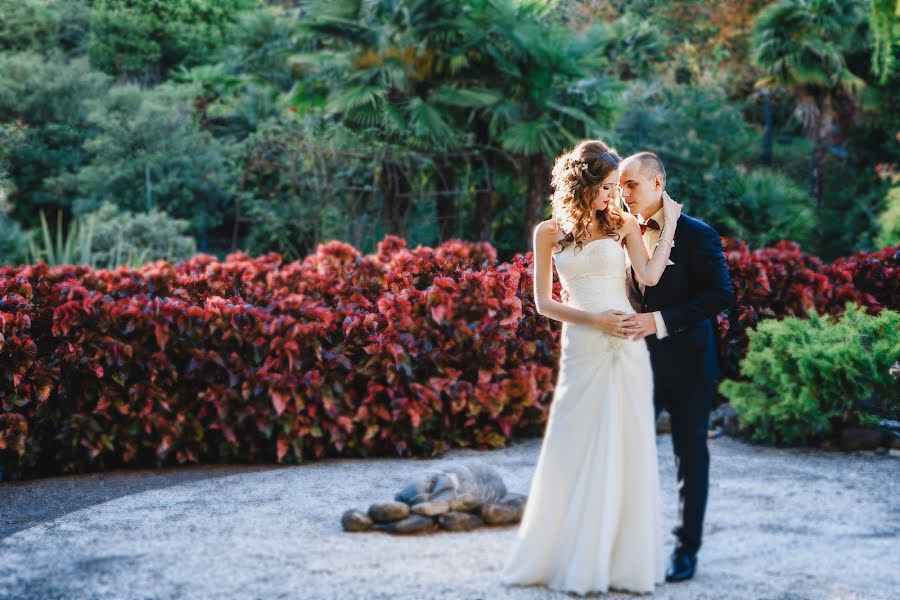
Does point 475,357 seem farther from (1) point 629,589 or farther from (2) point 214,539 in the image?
(1) point 629,589

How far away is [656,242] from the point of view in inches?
156

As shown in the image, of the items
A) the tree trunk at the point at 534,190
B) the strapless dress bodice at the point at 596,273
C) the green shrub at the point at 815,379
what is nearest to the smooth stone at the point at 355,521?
the strapless dress bodice at the point at 596,273

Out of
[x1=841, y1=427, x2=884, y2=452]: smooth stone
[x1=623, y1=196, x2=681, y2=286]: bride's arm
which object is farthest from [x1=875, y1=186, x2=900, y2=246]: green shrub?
[x1=623, y1=196, x2=681, y2=286]: bride's arm

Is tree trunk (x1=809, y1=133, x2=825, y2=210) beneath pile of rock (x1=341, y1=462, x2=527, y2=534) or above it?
above

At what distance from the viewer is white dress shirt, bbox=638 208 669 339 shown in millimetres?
3857

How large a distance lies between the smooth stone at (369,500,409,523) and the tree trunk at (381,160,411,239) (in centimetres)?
1071

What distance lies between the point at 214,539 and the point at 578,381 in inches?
74.9

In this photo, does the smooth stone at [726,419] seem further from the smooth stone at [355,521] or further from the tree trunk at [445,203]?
the tree trunk at [445,203]

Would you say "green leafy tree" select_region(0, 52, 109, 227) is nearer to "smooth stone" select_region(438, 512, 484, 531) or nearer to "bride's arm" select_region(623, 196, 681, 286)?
"smooth stone" select_region(438, 512, 484, 531)

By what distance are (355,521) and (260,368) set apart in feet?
5.62

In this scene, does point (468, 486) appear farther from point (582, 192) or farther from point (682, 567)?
point (582, 192)

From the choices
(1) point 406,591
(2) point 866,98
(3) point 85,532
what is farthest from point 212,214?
(1) point 406,591

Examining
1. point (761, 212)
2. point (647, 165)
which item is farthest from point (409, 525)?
point (761, 212)

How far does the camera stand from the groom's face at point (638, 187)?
384 cm
